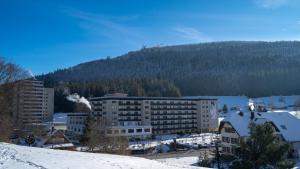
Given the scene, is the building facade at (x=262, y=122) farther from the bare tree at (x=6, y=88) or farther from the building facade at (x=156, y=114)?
the building facade at (x=156, y=114)

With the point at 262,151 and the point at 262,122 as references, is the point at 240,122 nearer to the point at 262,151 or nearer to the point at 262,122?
the point at 262,122

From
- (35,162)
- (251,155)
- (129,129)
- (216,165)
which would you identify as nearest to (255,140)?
(251,155)

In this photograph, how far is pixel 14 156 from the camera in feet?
62.4

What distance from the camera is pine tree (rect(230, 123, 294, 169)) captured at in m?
31.2

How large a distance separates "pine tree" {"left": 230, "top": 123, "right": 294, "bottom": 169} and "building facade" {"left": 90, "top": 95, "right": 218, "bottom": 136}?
199 feet

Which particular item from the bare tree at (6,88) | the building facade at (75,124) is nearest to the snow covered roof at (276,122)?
the bare tree at (6,88)

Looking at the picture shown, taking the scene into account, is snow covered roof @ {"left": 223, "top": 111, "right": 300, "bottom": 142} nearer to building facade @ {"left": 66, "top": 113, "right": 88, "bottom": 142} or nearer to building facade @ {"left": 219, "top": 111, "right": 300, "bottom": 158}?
building facade @ {"left": 219, "top": 111, "right": 300, "bottom": 158}

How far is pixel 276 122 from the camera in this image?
189 ft

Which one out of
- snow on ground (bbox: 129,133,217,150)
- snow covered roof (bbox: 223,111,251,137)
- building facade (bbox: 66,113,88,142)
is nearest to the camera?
snow covered roof (bbox: 223,111,251,137)

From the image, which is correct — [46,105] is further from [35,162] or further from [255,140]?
[35,162]

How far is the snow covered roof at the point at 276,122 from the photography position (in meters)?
55.1

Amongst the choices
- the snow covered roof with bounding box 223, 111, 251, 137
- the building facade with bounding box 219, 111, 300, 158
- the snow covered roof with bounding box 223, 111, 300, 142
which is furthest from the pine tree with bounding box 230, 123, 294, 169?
the snow covered roof with bounding box 223, 111, 300, 142

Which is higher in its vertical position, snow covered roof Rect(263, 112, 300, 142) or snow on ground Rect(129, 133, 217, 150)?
snow covered roof Rect(263, 112, 300, 142)

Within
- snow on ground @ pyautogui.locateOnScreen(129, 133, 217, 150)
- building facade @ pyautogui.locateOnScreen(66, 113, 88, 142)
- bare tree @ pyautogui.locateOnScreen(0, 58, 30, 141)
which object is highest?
bare tree @ pyautogui.locateOnScreen(0, 58, 30, 141)
